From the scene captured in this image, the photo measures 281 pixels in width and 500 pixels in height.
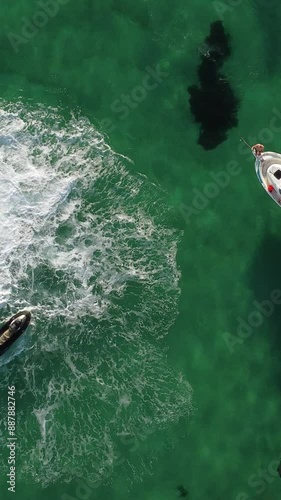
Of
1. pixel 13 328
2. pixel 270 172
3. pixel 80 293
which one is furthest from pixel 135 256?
pixel 270 172

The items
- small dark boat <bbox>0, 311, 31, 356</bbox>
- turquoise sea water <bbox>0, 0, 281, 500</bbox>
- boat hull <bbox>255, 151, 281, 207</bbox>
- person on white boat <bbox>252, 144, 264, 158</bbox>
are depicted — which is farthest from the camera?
turquoise sea water <bbox>0, 0, 281, 500</bbox>

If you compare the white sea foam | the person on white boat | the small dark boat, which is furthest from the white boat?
the small dark boat

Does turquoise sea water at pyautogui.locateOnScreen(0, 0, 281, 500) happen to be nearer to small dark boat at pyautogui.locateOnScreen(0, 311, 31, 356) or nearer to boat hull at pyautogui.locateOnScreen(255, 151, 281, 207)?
small dark boat at pyautogui.locateOnScreen(0, 311, 31, 356)

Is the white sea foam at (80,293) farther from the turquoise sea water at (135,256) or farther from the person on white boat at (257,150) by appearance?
the person on white boat at (257,150)

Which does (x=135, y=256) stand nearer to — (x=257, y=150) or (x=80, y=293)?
(x=80, y=293)

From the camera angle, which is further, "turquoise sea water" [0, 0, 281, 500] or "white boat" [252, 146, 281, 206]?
"turquoise sea water" [0, 0, 281, 500]

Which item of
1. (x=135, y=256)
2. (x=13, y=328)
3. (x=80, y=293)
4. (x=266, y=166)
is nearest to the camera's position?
(x=13, y=328)

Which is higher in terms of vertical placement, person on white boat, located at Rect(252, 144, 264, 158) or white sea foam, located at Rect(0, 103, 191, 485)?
person on white boat, located at Rect(252, 144, 264, 158)
